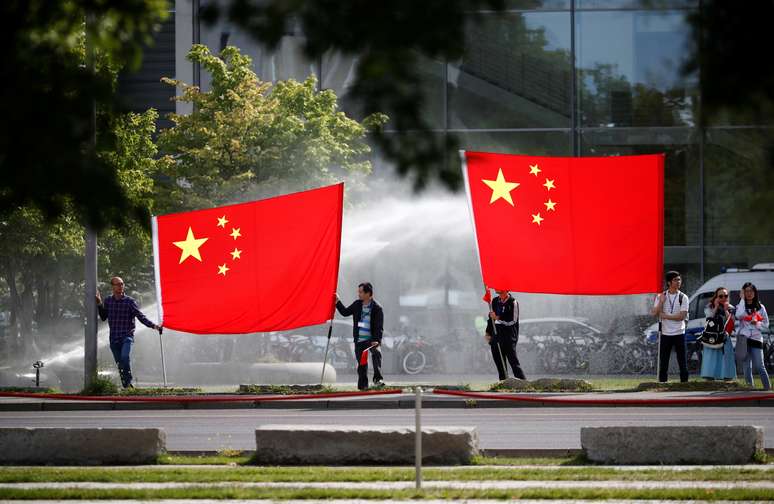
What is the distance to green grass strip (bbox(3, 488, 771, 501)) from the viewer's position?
8609mm

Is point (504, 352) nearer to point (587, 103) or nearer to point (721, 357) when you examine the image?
point (721, 357)

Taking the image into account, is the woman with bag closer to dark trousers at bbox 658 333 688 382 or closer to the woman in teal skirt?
the woman in teal skirt

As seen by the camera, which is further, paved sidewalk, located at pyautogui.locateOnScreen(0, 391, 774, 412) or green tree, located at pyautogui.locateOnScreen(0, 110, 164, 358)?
green tree, located at pyautogui.locateOnScreen(0, 110, 164, 358)

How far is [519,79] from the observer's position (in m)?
34.1

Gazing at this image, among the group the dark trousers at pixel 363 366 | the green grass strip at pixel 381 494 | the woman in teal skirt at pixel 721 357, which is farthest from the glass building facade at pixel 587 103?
the green grass strip at pixel 381 494

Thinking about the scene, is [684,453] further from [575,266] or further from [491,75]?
[491,75]

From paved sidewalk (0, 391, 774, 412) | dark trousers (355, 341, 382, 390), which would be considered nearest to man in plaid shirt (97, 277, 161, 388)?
paved sidewalk (0, 391, 774, 412)

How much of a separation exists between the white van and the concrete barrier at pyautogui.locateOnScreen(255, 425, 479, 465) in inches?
706

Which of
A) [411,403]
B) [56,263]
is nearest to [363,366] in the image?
[411,403]

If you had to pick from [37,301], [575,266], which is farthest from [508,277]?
[37,301]

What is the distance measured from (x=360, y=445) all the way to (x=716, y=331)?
11182 mm

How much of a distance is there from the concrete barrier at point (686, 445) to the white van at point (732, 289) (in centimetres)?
1767

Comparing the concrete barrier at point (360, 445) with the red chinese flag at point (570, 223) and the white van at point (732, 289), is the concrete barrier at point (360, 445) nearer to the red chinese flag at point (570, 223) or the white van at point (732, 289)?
the red chinese flag at point (570, 223)

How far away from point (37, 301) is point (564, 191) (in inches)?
766
